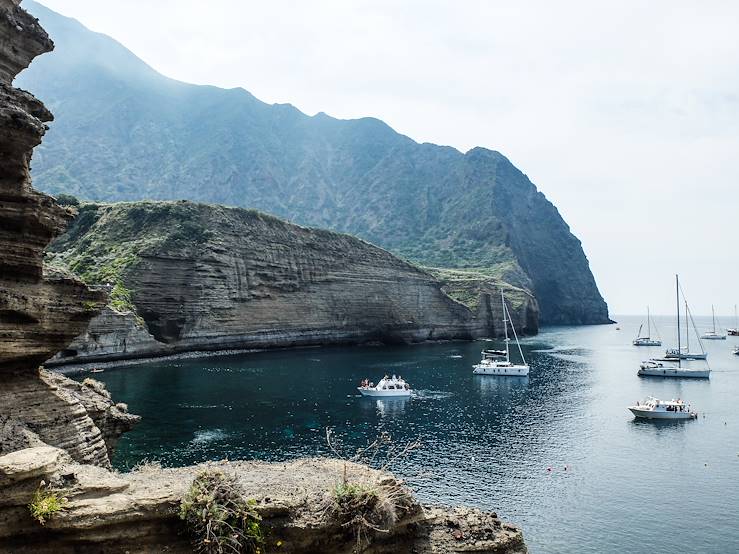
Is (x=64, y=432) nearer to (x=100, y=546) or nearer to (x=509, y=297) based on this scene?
(x=100, y=546)

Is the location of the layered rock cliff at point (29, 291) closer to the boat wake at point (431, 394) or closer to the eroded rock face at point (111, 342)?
the boat wake at point (431, 394)

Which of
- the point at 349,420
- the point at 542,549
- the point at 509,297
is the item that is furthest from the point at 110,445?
the point at 509,297

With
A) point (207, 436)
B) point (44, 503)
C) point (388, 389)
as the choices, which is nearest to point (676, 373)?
point (388, 389)

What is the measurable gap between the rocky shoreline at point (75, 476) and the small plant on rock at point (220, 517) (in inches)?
5.9

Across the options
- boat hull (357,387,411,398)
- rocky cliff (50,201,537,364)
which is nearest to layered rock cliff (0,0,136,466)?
boat hull (357,387,411,398)

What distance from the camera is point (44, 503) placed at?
42.7ft

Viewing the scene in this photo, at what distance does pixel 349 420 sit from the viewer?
5934 centimetres

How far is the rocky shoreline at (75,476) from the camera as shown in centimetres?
1328

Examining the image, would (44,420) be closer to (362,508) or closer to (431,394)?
(362,508)

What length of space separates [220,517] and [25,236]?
1330 cm

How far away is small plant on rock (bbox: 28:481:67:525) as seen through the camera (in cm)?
1288

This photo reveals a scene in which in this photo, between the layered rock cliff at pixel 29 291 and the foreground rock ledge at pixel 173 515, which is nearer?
the foreground rock ledge at pixel 173 515

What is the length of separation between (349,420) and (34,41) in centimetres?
4573

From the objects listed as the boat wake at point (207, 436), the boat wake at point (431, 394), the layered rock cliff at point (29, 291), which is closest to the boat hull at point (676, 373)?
the boat wake at point (431, 394)
